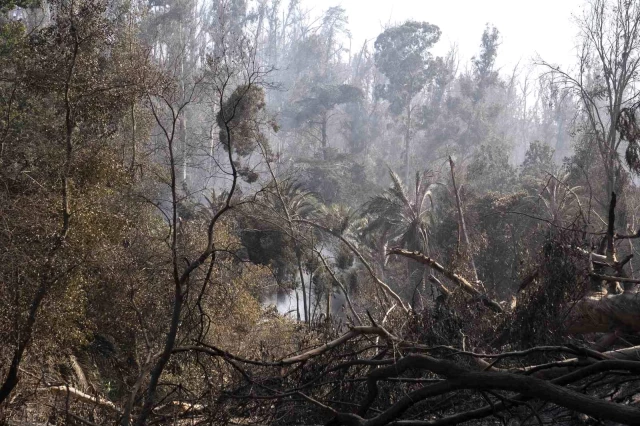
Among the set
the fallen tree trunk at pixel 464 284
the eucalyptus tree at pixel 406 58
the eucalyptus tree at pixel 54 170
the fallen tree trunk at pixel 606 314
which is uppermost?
the eucalyptus tree at pixel 406 58

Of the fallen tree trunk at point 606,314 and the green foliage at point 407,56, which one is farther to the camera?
the green foliage at point 407,56

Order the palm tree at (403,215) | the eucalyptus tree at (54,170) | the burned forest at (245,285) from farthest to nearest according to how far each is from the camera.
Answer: the palm tree at (403,215) → the eucalyptus tree at (54,170) → the burned forest at (245,285)

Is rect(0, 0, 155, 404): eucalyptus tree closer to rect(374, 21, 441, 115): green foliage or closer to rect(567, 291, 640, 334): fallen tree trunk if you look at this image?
rect(567, 291, 640, 334): fallen tree trunk

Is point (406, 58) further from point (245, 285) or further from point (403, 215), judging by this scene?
point (245, 285)

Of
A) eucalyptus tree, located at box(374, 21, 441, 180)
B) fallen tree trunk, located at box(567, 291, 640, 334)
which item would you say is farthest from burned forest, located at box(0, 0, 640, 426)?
eucalyptus tree, located at box(374, 21, 441, 180)

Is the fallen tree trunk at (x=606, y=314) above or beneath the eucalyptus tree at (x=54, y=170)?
beneath

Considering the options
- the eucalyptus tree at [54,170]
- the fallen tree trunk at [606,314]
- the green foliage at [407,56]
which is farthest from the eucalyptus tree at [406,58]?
the fallen tree trunk at [606,314]

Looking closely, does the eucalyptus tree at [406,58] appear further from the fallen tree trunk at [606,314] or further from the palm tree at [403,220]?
the fallen tree trunk at [606,314]

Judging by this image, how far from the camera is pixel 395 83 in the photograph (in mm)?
56031

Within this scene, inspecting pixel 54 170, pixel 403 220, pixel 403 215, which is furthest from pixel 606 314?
pixel 403 220

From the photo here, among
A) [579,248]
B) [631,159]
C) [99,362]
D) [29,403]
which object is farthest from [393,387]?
[99,362]

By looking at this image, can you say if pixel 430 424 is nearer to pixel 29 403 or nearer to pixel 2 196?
pixel 29 403

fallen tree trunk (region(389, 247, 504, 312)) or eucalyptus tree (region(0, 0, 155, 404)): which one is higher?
eucalyptus tree (region(0, 0, 155, 404))

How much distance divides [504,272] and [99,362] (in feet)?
48.8
